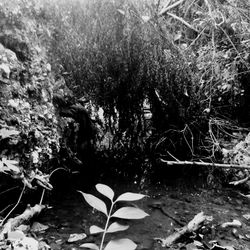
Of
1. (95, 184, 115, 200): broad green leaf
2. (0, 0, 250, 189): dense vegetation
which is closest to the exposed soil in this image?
(0, 0, 250, 189): dense vegetation

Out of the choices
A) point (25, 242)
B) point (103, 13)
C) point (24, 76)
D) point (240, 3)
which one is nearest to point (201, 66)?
point (240, 3)

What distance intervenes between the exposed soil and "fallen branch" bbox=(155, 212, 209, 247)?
0.13 feet

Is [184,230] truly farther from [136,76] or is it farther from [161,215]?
[136,76]

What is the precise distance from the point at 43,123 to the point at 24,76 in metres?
0.43

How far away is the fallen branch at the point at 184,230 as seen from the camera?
2.04 meters

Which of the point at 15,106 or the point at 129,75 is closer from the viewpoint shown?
the point at 15,106

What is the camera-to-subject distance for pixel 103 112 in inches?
128

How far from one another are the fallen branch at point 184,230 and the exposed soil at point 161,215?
0.13 ft

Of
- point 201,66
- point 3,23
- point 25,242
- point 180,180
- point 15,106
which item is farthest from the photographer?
point 201,66

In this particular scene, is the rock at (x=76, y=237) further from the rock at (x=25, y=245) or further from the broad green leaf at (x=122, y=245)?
the broad green leaf at (x=122, y=245)

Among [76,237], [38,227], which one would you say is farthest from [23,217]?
[76,237]

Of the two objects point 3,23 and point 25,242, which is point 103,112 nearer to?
point 3,23

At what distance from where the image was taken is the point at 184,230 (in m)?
2.11

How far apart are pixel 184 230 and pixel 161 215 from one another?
318 millimetres
